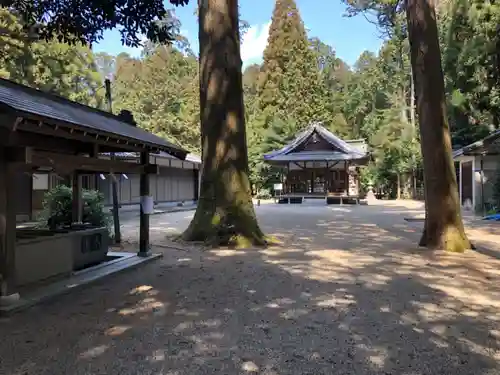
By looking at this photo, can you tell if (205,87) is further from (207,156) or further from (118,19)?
(118,19)

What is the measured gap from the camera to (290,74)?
39938mm

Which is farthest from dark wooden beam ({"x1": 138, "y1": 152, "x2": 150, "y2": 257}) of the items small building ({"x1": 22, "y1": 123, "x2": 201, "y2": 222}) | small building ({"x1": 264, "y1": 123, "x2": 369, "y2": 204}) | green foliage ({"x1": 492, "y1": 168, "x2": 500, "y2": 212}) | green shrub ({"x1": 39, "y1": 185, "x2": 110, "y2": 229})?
small building ({"x1": 264, "y1": 123, "x2": 369, "y2": 204})

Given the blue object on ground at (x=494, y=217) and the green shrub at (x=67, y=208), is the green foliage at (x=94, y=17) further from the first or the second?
the blue object on ground at (x=494, y=217)

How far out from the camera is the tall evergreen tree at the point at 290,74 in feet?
130

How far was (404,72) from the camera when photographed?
36938mm

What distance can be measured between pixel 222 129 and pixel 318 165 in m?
20.8

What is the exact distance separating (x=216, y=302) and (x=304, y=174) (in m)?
26.3

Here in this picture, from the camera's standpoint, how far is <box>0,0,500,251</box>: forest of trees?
787 inches

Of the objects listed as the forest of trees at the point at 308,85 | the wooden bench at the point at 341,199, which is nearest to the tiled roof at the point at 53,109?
the forest of trees at the point at 308,85

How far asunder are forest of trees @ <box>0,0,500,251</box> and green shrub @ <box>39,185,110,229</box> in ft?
11.8

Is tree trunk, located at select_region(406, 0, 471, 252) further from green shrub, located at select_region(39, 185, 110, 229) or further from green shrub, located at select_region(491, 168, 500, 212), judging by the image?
green shrub, located at select_region(491, 168, 500, 212)

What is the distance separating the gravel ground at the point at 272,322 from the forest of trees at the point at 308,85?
5.07 meters

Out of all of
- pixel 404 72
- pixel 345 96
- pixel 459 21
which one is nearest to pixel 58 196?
pixel 459 21

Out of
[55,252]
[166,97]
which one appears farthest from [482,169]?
[166,97]
